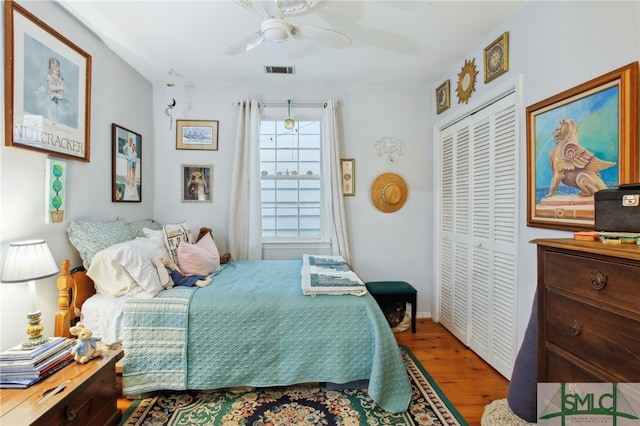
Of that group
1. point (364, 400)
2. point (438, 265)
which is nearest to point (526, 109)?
point (438, 265)

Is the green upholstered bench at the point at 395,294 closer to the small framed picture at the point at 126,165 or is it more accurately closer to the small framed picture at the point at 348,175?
the small framed picture at the point at 348,175

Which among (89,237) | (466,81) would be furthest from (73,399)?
(466,81)

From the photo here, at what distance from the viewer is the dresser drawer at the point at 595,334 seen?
910 mm

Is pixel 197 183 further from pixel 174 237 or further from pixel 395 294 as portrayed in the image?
pixel 395 294

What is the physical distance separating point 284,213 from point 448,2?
2.38 meters

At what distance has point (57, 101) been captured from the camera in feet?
6.33

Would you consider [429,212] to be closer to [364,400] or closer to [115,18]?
[364,400]

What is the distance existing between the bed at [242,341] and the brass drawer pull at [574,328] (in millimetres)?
987

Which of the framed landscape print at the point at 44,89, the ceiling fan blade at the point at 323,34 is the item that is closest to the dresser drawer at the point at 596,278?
the ceiling fan blade at the point at 323,34

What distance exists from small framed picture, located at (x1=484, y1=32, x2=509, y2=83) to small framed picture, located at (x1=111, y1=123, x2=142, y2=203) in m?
3.14

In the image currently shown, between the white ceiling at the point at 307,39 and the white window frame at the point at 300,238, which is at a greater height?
the white ceiling at the point at 307,39

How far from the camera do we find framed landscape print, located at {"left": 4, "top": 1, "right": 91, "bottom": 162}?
5.34ft

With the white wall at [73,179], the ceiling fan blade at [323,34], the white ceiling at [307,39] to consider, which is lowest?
the white wall at [73,179]

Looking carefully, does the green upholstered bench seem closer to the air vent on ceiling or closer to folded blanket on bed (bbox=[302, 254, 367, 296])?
folded blanket on bed (bbox=[302, 254, 367, 296])
